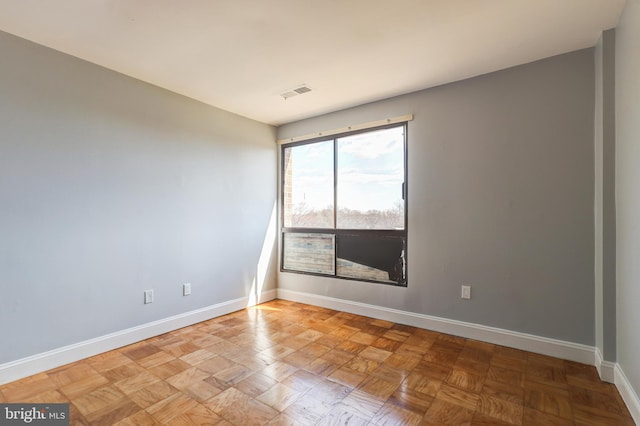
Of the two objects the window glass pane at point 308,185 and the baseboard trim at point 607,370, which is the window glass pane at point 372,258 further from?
the baseboard trim at point 607,370

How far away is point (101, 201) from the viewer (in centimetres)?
257

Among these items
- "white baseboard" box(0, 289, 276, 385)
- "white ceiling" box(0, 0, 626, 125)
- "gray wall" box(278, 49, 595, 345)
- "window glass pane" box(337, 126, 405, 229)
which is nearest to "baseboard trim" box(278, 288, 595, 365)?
"gray wall" box(278, 49, 595, 345)

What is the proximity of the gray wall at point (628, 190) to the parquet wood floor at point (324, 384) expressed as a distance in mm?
390

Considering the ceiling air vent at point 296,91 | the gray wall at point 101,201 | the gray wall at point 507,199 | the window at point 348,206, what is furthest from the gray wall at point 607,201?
the gray wall at point 101,201

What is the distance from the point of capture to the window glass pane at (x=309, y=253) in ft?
12.7

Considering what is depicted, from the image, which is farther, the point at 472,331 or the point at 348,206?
the point at 348,206

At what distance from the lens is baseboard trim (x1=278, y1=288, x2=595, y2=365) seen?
2367 mm

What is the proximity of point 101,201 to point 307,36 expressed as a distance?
83.9 inches

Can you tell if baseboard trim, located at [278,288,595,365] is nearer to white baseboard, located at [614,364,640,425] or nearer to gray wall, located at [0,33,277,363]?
white baseboard, located at [614,364,640,425]

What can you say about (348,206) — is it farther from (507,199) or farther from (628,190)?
(628,190)

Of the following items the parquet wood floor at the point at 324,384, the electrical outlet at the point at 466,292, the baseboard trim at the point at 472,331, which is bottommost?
the parquet wood floor at the point at 324,384

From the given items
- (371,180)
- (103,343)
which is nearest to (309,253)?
(371,180)

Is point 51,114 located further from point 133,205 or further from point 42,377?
point 42,377

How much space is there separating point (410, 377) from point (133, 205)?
2.71 m
